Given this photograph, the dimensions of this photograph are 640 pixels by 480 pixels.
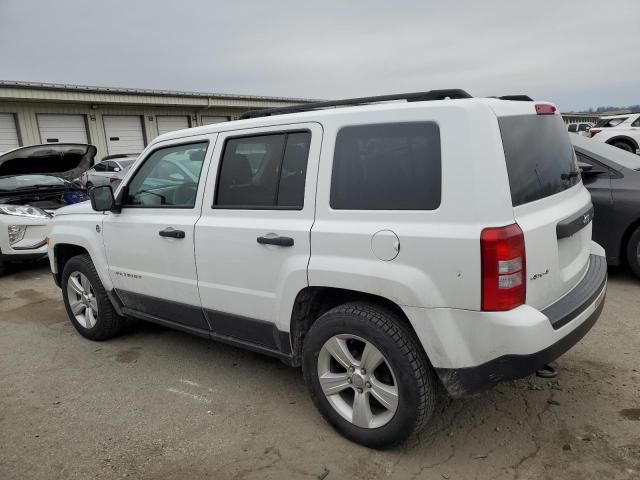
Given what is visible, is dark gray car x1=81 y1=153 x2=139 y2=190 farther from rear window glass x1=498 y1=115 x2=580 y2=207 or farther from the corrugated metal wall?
rear window glass x1=498 y1=115 x2=580 y2=207

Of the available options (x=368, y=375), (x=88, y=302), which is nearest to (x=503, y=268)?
(x=368, y=375)

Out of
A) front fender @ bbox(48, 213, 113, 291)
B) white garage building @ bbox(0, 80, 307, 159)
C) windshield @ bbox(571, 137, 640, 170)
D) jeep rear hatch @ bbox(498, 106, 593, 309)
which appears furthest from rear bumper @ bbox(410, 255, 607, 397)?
white garage building @ bbox(0, 80, 307, 159)

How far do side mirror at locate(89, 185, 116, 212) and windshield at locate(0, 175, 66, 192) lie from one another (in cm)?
479

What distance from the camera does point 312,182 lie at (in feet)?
9.04

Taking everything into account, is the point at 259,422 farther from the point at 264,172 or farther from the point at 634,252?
the point at 634,252

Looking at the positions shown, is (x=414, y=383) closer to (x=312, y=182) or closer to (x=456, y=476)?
(x=456, y=476)

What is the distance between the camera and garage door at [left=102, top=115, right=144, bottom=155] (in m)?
20.8

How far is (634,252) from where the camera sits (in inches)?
200

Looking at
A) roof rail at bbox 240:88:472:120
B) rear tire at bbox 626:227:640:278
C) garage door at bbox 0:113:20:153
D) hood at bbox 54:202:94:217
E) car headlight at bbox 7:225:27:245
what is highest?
garage door at bbox 0:113:20:153

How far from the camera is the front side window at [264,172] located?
2867mm

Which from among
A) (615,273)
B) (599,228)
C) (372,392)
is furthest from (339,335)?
(615,273)

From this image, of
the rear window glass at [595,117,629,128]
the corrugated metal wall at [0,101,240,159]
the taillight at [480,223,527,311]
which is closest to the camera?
the taillight at [480,223,527,311]

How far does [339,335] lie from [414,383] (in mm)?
469

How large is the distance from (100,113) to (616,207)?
20189 mm
